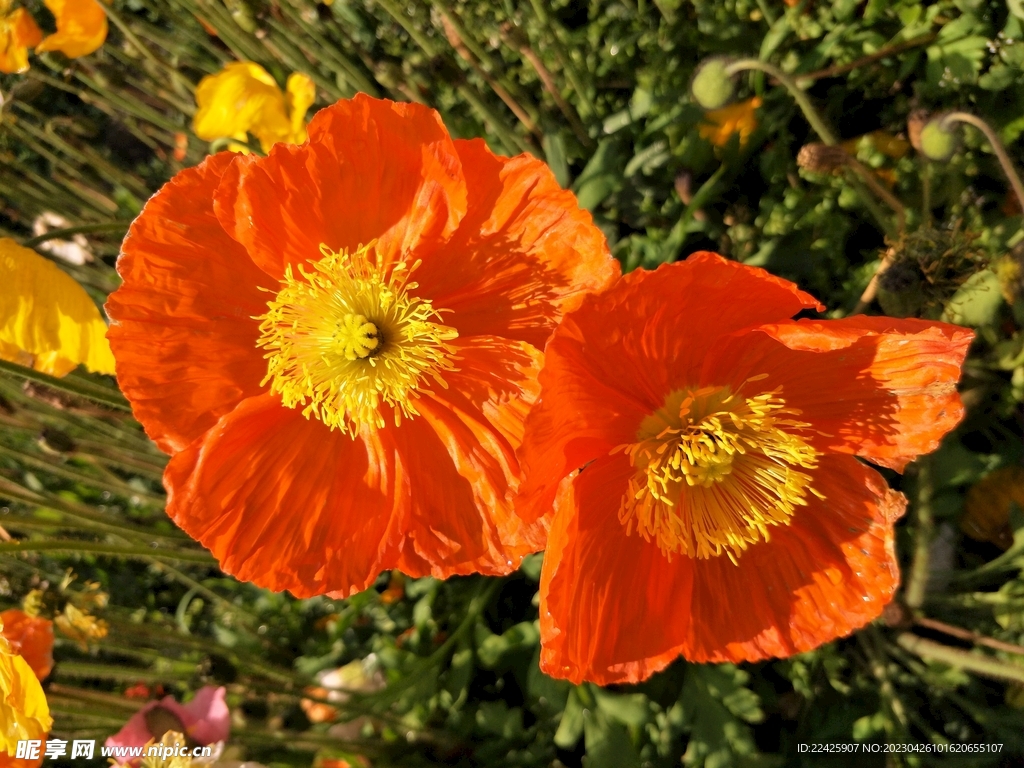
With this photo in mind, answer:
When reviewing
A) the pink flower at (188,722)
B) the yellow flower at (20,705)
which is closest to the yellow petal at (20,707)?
the yellow flower at (20,705)

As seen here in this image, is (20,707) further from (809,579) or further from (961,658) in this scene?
(961,658)

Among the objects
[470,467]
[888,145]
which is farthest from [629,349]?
[888,145]

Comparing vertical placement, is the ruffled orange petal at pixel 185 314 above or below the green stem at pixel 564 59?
below

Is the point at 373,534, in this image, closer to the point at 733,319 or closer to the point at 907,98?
the point at 733,319

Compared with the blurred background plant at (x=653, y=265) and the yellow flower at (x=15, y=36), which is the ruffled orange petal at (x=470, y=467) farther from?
the yellow flower at (x=15, y=36)

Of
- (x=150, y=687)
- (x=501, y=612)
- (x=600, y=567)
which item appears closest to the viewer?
(x=600, y=567)

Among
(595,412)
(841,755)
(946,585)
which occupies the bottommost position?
(841,755)

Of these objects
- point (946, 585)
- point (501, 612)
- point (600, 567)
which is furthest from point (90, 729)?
point (946, 585)
